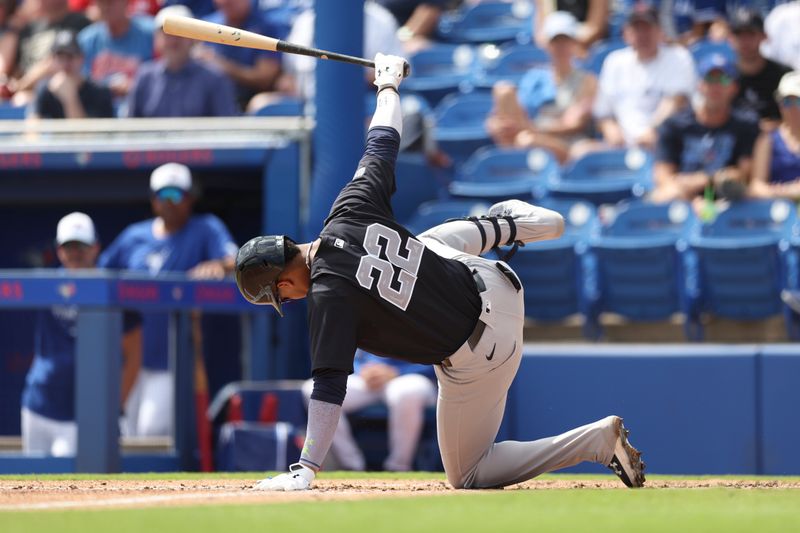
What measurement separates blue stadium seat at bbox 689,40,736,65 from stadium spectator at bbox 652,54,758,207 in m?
0.87

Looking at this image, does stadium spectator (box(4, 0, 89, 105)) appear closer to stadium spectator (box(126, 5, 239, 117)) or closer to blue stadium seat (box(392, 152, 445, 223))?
stadium spectator (box(126, 5, 239, 117))

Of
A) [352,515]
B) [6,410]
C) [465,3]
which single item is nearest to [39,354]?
[6,410]

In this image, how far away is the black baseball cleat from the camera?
480cm

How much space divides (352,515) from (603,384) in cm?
378

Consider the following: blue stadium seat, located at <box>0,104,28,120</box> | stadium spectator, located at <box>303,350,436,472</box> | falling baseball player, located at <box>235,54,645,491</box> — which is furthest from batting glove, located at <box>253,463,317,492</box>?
blue stadium seat, located at <box>0,104,28,120</box>

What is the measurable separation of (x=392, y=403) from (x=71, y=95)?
11.4ft

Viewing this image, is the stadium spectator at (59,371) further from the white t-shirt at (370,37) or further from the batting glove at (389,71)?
the batting glove at (389,71)

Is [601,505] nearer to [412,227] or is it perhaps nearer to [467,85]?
[412,227]

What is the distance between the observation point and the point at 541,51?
Answer: 1020 cm

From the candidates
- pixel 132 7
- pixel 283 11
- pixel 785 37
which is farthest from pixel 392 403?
pixel 132 7

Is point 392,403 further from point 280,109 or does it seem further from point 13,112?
point 13,112

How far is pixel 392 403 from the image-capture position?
24.9ft

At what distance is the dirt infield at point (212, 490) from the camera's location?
13.9 feet

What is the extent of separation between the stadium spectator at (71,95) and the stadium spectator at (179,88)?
0.22 m
